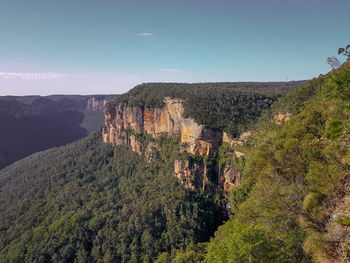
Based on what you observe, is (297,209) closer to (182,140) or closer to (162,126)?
(182,140)

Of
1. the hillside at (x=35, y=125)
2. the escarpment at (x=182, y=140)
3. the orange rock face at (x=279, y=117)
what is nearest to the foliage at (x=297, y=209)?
the orange rock face at (x=279, y=117)

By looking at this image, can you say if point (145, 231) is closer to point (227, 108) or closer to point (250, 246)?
point (250, 246)

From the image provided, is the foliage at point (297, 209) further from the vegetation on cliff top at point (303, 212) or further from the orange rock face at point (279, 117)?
the orange rock face at point (279, 117)

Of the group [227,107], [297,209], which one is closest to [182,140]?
[227,107]

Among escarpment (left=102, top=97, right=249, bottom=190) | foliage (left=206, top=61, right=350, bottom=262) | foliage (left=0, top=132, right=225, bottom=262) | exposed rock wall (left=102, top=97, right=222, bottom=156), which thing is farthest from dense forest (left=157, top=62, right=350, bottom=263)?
exposed rock wall (left=102, top=97, right=222, bottom=156)

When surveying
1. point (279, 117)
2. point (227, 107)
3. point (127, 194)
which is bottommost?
point (127, 194)

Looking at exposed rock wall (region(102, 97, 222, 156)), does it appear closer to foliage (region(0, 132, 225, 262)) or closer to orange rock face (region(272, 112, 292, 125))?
foliage (region(0, 132, 225, 262))
